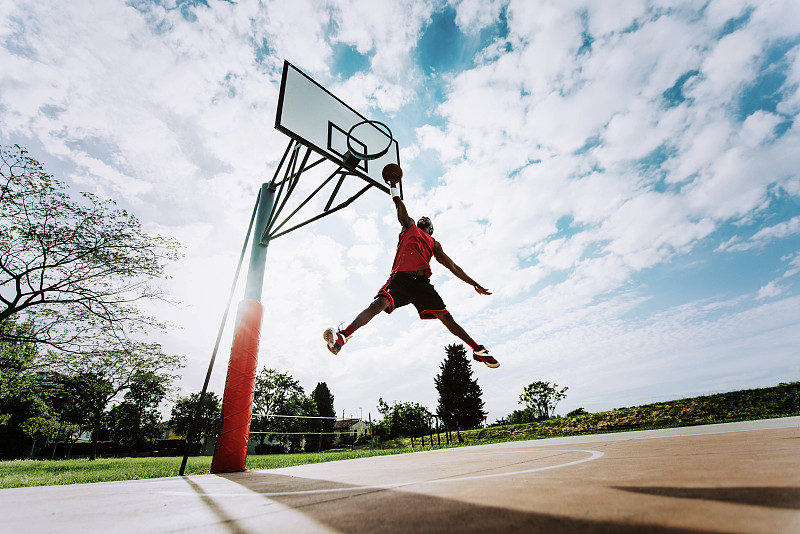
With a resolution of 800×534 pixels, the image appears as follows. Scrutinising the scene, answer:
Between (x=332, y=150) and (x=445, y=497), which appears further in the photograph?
(x=332, y=150)

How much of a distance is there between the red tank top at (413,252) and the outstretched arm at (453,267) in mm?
198

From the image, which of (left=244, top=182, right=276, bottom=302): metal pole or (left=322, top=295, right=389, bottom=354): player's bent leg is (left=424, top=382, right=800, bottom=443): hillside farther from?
(left=322, top=295, right=389, bottom=354): player's bent leg

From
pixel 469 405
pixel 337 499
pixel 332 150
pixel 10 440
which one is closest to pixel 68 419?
pixel 10 440

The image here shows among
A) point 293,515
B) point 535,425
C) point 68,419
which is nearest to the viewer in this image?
point 293,515

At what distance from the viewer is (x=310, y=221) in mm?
6824

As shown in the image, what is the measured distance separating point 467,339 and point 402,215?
5.86 feet

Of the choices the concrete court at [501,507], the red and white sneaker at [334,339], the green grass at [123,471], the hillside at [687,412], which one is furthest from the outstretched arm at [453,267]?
the hillside at [687,412]

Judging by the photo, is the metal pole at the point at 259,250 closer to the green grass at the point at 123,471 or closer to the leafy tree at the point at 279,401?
the green grass at the point at 123,471

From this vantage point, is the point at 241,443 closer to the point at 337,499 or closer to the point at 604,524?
the point at 337,499

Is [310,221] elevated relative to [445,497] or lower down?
elevated

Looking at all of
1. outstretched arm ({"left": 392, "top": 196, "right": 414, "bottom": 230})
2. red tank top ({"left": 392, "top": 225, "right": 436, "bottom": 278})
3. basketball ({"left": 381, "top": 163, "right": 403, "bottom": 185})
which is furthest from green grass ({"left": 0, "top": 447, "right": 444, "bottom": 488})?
basketball ({"left": 381, "top": 163, "right": 403, "bottom": 185})

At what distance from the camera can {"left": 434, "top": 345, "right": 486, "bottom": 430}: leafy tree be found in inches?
1689

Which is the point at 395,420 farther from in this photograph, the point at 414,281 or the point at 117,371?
the point at 414,281

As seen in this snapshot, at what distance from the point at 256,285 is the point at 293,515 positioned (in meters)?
5.39
